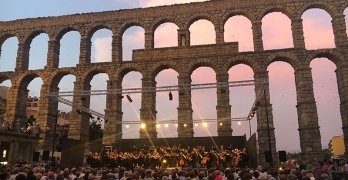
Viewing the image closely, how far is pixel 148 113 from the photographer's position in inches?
1127

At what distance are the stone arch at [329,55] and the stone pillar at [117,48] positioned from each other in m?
18.2

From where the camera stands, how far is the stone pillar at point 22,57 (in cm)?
3297

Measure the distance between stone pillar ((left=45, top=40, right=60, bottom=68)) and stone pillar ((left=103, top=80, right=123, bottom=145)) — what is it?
280 inches

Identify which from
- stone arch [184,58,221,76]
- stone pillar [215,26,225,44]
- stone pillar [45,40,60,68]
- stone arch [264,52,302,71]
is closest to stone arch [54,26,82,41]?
stone pillar [45,40,60,68]

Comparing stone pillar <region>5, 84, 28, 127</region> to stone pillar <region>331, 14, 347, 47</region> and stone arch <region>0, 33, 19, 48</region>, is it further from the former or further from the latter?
stone pillar <region>331, 14, 347, 47</region>

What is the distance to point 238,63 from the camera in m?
29.2

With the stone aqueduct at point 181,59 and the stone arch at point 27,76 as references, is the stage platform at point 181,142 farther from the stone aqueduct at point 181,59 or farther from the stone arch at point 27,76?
the stone arch at point 27,76

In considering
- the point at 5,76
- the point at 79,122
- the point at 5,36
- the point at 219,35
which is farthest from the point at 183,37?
the point at 5,36

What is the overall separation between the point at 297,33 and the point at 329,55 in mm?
3504

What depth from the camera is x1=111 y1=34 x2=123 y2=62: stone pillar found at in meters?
31.1

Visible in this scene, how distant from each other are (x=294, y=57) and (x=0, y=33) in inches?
1262

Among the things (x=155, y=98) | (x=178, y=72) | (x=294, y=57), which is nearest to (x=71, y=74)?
(x=155, y=98)

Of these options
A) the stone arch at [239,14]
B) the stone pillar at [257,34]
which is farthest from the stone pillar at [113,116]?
the stone pillar at [257,34]

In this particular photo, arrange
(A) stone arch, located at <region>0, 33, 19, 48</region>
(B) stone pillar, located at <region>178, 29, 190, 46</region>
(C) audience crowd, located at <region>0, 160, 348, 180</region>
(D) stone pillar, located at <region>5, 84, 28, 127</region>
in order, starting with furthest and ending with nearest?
1. (A) stone arch, located at <region>0, 33, 19, 48</region>
2. (D) stone pillar, located at <region>5, 84, 28, 127</region>
3. (B) stone pillar, located at <region>178, 29, 190, 46</region>
4. (C) audience crowd, located at <region>0, 160, 348, 180</region>
